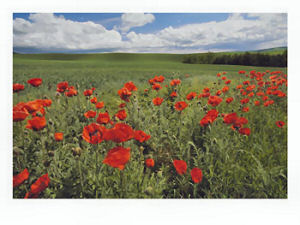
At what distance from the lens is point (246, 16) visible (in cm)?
222

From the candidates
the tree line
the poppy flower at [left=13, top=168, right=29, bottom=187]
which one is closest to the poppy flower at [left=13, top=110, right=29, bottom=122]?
the poppy flower at [left=13, top=168, right=29, bottom=187]

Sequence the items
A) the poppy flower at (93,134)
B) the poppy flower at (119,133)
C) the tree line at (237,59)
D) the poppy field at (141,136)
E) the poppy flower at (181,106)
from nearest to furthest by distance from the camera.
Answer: the poppy flower at (119,133), the poppy flower at (93,134), the poppy field at (141,136), the poppy flower at (181,106), the tree line at (237,59)

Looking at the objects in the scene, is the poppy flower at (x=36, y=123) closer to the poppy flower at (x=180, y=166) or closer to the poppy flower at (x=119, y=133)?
the poppy flower at (x=119, y=133)

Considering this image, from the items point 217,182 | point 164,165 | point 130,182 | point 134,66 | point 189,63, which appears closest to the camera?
point 130,182

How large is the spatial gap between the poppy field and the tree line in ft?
0.25

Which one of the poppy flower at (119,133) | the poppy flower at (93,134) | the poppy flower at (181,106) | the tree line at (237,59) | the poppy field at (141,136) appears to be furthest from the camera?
the tree line at (237,59)

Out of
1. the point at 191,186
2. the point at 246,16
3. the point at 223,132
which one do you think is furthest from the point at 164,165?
the point at 246,16

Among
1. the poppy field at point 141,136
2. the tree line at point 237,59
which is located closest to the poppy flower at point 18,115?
the poppy field at point 141,136

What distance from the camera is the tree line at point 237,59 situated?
2387 mm

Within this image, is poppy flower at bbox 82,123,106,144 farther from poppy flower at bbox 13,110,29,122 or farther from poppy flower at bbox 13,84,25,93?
poppy flower at bbox 13,84,25,93

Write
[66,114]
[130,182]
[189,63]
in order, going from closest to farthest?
[130,182] < [66,114] < [189,63]

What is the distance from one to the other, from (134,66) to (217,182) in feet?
5.77

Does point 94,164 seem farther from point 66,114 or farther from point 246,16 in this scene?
point 246,16

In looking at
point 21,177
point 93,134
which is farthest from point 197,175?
point 21,177
